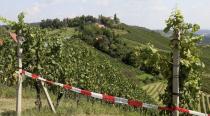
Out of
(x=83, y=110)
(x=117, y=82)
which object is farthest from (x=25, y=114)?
(x=117, y=82)

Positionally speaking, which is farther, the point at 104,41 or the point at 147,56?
the point at 104,41

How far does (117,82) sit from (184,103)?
43.4 m

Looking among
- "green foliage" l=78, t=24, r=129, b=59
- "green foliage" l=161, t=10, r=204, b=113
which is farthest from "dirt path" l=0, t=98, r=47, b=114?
"green foliage" l=78, t=24, r=129, b=59

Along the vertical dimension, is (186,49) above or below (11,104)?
above

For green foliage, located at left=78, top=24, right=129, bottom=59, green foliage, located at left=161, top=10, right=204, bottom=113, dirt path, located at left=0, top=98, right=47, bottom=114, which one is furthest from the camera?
green foliage, located at left=78, top=24, right=129, bottom=59

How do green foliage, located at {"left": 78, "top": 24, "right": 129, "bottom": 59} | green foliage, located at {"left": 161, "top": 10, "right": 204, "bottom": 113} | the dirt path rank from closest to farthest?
green foliage, located at {"left": 161, "top": 10, "right": 204, "bottom": 113}
the dirt path
green foliage, located at {"left": 78, "top": 24, "right": 129, "bottom": 59}

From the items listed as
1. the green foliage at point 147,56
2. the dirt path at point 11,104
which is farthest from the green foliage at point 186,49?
the dirt path at point 11,104

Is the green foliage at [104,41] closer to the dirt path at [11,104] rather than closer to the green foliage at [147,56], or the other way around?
the dirt path at [11,104]

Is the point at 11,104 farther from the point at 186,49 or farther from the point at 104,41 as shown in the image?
the point at 104,41

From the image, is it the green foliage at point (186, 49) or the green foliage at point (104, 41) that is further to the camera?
the green foliage at point (104, 41)

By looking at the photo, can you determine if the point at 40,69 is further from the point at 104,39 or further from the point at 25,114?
the point at 104,39

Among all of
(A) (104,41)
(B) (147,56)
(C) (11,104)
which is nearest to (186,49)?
(B) (147,56)

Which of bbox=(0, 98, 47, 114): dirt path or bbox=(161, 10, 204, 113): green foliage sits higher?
bbox=(161, 10, 204, 113): green foliage

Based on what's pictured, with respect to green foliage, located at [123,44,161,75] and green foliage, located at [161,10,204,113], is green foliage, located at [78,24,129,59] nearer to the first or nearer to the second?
green foliage, located at [161,10,204,113]
